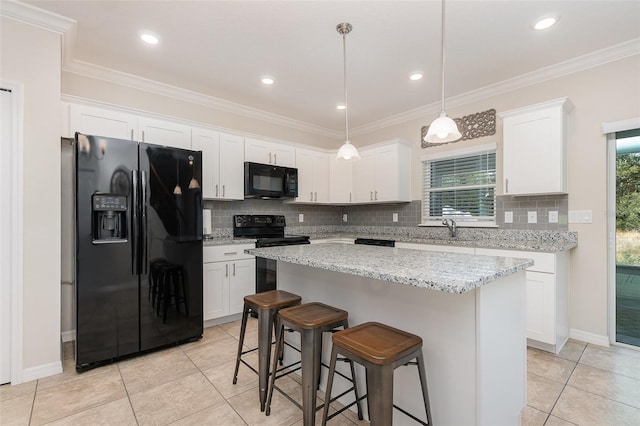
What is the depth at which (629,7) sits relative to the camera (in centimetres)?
220

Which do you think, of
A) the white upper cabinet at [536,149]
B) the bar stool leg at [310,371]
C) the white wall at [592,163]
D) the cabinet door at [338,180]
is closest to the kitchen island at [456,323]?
the bar stool leg at [310,371]

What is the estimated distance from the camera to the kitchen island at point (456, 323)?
1.32 metres

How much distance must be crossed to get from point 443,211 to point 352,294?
2727 millimetres

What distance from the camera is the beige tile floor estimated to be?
70.9 inches

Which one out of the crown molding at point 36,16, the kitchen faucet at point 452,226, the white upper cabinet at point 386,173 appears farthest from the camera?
the white upper cabinet at point 386,173

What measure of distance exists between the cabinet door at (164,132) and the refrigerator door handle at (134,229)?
0.72 m

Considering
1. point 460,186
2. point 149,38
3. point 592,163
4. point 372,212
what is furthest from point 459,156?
point 149,38

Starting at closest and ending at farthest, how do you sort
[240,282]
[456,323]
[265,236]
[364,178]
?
[456,323] < [240,282] < [265,236] < [364,178]

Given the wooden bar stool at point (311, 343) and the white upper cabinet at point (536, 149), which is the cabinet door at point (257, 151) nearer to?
the wooden bar stool at point (311, 343)

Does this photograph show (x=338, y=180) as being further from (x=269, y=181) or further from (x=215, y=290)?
(x=215, y=290)

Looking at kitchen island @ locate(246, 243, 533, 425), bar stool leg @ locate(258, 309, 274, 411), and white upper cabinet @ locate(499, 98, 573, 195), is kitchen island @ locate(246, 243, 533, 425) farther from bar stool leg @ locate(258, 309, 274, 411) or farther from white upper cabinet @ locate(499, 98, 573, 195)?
white upper cabinet @ locate(499, 98, 573, 195)

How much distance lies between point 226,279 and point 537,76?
13.1ft

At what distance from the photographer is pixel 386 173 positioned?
4.36m

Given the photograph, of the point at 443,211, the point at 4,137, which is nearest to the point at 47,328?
the point at 4,137
